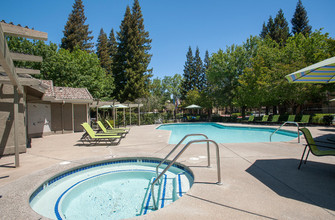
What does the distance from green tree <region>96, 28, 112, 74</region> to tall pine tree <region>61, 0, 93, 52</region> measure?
A: 4.38m

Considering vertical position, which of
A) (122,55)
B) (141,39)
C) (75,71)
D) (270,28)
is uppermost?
(270,28)

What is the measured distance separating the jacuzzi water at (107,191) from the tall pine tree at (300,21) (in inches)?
1371

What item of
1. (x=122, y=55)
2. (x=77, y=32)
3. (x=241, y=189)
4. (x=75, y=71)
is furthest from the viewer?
(x=122, y=55)

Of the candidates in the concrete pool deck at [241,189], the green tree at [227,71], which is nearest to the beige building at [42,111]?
the concrete pool deck at [241,189]

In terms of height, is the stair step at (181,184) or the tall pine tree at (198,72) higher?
the tall pine tree at (198,72)

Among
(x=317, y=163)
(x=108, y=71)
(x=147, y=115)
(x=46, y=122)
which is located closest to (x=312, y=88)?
(x=317, y=163)

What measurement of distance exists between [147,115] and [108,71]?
1780 cm

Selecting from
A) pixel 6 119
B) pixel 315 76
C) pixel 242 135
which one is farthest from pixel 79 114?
pixel 315 76

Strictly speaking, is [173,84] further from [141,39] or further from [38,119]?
[38,119]

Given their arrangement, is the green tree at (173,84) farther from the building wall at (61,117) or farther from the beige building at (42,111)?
Answer: the building wall at (61,117)

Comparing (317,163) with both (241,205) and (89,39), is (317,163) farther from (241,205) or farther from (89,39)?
(89,39)

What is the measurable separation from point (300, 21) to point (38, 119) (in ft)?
125

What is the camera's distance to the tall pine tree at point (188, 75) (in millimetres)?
45812

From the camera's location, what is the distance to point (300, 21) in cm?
2897
